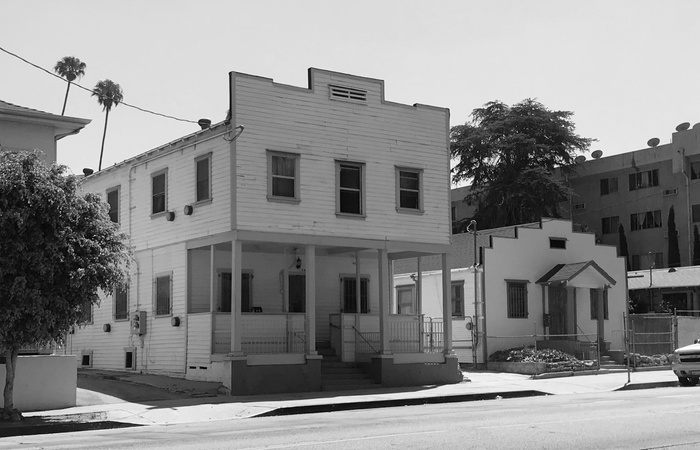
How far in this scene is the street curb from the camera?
20.8m

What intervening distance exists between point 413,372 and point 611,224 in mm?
40460

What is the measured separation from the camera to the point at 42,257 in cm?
1838

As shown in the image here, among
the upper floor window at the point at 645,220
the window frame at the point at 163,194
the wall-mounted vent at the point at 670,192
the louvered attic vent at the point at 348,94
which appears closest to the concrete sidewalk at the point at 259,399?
the window frame at the point at 163,194

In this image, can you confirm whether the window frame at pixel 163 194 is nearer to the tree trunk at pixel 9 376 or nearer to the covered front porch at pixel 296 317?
the covered front porch at pixel 296 317

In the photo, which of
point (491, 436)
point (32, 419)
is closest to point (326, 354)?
point (32, 419)

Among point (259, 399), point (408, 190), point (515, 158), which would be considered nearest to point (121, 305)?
point (259, 399)

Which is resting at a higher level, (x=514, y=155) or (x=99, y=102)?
(x=99, y=102)

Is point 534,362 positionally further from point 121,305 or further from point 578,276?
point 121,305

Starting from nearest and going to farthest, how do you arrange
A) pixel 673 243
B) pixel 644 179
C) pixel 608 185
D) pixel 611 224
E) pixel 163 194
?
pixel 163 194 → pixel 673 243 → pixel 644 179 → pixel 611 224 → pixel 608 185

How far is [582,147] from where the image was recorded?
217 feet

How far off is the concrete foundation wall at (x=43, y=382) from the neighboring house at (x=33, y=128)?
455 centimetres

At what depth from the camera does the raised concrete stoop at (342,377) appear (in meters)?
26.0

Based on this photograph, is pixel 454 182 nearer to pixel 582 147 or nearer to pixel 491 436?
pixel 582 147

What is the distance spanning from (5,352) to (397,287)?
20.5 metres
